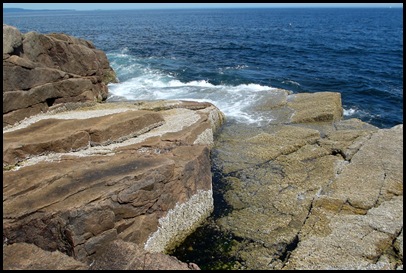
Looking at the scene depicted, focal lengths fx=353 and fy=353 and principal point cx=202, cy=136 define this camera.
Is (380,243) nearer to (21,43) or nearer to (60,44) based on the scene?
(21,43)

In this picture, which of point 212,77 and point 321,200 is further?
point 212,77

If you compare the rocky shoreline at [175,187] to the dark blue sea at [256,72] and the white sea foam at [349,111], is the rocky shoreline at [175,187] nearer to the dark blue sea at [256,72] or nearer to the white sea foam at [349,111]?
the dark blue sea at [256,72]

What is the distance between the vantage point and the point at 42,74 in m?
22.8

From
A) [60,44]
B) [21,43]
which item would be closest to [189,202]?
[21,43]

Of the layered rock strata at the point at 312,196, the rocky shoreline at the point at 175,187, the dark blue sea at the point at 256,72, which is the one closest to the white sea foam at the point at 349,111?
the dark blue sea at the point at 256,72

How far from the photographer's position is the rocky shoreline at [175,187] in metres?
11.0

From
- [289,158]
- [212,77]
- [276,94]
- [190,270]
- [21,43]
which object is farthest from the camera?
[212,77]

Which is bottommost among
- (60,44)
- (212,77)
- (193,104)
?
(212,77)

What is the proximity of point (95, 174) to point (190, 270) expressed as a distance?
5136 millimetres

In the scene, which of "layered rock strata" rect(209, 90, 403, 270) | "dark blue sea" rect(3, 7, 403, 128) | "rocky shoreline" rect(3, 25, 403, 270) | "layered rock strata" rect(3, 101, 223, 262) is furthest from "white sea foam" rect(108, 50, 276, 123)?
"layered rock strata" rect(3, 101, 223, 262)

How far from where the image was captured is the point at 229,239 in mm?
13805

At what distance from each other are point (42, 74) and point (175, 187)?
14.2 metres

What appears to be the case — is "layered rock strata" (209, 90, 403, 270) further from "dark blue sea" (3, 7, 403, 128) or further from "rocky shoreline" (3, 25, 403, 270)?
"dark blue sea" (3, 7, 403, 128)

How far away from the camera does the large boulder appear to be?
68.8 feet
